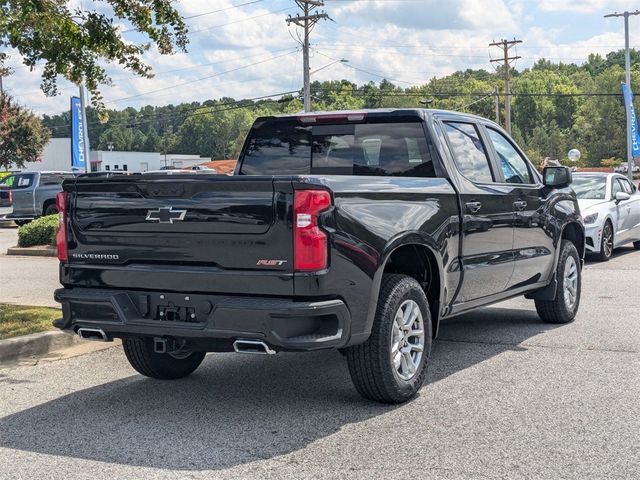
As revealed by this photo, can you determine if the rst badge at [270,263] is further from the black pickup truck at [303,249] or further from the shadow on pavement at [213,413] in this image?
the shadow on pavement at [213,413]

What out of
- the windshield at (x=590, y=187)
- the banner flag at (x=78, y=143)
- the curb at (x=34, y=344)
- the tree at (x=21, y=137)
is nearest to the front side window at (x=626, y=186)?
the windshield at (x=590, y=187)

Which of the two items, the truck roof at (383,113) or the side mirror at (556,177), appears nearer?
the truck roof at (383,113)

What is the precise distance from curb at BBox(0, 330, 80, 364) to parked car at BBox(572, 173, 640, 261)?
9.70 m

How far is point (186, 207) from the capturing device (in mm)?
5207

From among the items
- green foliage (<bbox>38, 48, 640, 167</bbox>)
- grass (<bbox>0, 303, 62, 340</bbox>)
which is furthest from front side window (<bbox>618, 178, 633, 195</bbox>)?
green foliage (<bbox>38, 48, 640, 167</bbox>)

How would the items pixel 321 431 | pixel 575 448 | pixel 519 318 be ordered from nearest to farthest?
pixel 575 448 < pixel 321 431 < pixel 519 318

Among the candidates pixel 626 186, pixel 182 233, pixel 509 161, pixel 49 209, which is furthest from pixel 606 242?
pixel 49 209

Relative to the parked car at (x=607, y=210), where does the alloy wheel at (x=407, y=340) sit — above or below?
below

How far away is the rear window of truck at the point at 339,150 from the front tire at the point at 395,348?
1197mm

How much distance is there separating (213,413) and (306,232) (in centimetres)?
154

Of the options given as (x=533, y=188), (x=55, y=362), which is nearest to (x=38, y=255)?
(x=55, y=362)

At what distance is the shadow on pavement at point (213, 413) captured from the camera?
15.9 feet

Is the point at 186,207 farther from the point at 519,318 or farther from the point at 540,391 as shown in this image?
the point at 519,318

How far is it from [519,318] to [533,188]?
73.6 inches
